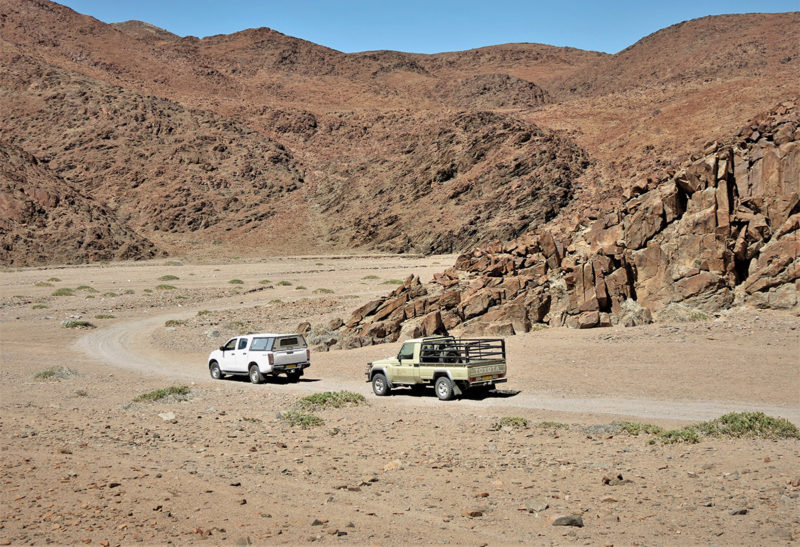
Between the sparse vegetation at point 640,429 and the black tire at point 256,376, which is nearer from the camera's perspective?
the sparse vegetation at point 640,429

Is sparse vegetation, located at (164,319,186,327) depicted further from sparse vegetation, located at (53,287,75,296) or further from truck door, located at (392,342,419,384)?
truck door, located at (392,342,419,384)

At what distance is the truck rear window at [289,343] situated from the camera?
2148 cm

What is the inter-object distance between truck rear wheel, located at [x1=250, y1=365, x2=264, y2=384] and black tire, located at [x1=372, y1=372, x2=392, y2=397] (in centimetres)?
467

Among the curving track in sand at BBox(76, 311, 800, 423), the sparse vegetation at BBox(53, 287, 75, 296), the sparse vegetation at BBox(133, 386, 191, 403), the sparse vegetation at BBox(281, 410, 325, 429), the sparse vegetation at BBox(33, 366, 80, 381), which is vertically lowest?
the curving track in sand at BBox(76, 311, 800, 423)

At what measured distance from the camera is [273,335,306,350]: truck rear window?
2148 cm

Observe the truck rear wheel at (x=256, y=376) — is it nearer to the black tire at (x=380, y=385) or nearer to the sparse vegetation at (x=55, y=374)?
the black tire at (x=380, y=385)

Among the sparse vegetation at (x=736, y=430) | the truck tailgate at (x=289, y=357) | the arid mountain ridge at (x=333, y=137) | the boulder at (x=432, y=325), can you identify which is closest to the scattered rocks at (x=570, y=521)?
the sparse vegetation at (x=736, y=430)

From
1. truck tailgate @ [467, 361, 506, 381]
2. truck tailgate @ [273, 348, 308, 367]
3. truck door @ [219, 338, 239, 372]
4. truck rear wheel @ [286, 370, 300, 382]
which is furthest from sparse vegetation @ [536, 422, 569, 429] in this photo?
truck door @ [219, 338, 239, 372]

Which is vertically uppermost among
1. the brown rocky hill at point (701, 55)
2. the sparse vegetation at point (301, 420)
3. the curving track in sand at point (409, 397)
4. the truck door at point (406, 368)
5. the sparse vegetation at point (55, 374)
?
the brown rocky hill at point (701, 55)

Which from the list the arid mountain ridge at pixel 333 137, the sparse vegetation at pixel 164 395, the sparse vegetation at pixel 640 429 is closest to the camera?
the sparse vegetation at pixel 640 429

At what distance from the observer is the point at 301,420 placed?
1421 centimetres

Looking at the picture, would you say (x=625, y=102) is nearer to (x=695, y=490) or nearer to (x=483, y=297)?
(x=483, y=297)

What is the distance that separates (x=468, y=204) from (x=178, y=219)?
138ft

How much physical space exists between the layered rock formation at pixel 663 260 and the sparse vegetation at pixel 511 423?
11.7 meters
